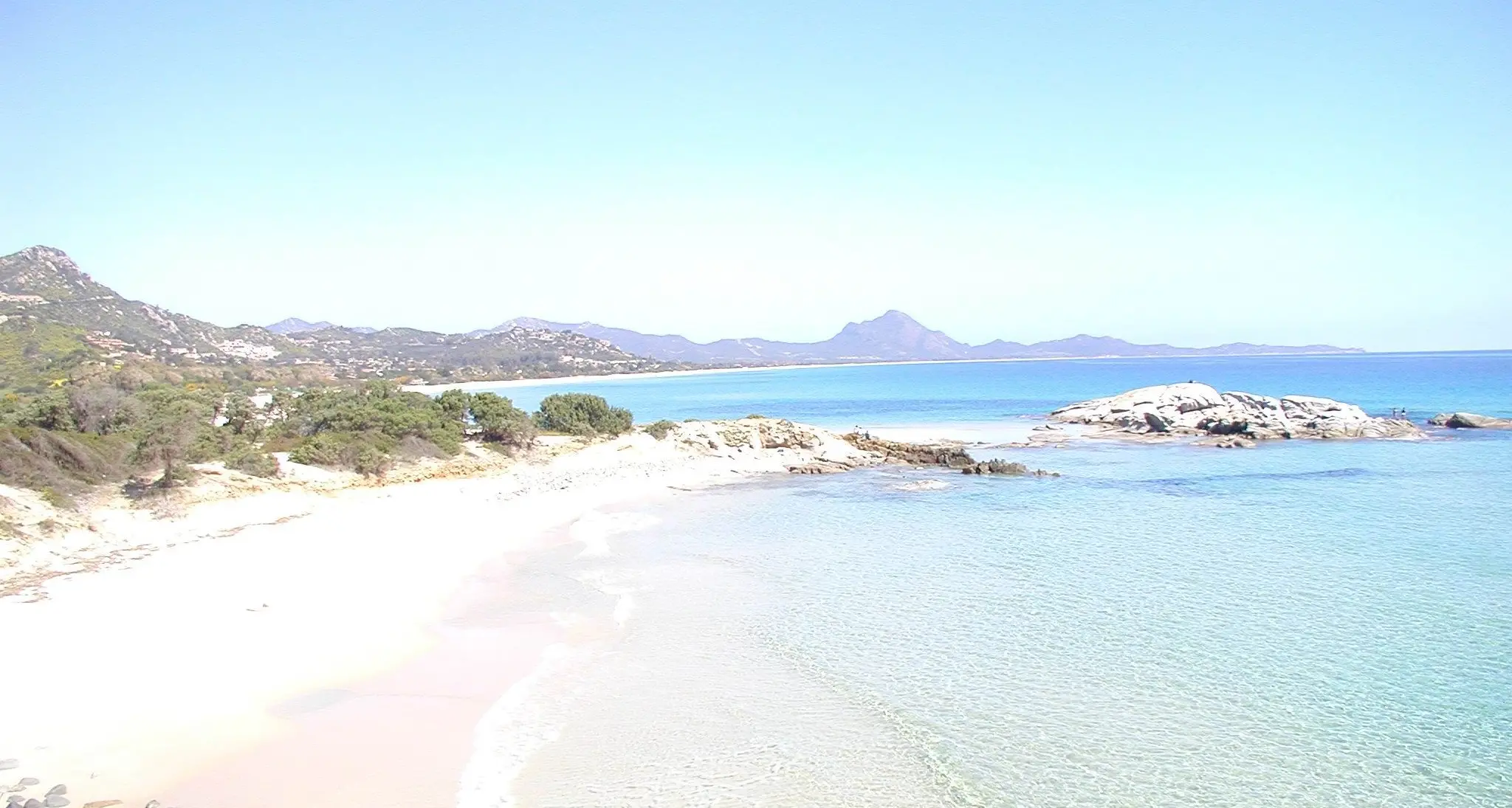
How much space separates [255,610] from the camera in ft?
44.3

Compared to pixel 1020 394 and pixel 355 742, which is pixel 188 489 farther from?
pixel 1020 394

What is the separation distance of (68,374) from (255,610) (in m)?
33.7

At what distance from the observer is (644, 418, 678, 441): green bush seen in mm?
36906

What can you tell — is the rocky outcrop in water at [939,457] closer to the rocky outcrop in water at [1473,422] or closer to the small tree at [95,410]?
the small tree at [95,410]

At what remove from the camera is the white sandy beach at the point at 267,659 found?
845cm

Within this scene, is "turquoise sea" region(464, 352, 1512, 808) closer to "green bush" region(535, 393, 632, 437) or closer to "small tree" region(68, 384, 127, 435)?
"green bush" region(535, 393, 632, 437)

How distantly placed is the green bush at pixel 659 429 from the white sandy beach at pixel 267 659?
601 inches

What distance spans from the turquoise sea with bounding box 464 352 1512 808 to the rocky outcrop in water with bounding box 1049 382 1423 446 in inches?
730

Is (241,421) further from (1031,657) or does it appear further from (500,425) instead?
(1031,657)

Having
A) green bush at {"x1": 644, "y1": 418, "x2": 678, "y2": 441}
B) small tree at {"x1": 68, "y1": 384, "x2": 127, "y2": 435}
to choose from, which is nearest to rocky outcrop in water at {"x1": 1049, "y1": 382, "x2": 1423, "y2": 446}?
green bush at {"x1": 644, "y1": 418, "x2": 678, "y2": 441}

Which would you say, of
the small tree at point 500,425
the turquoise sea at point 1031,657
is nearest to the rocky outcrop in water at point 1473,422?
the turquoise sea at point 1031,657

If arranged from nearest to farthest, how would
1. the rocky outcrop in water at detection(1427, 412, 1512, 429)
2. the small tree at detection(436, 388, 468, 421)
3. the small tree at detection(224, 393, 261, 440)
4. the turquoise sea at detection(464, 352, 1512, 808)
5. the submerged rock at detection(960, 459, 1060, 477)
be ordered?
the turquoise sea at detection(464, 352, 1512, 808), the small tree at detection(224, 393, 261, 440), the submerged rock at detection(960, 459, 1060, 477), the small tree at detection(436, 388, 468, 421), the rocky outcrop in water at detection(1427, 412, 1512, 429)

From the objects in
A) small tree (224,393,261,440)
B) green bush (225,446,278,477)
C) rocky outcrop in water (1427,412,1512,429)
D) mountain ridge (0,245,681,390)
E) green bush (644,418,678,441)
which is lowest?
rocky outcrop in water (1427,412,1512,429)

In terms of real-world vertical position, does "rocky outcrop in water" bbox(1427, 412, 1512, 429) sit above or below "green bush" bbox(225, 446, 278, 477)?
below
